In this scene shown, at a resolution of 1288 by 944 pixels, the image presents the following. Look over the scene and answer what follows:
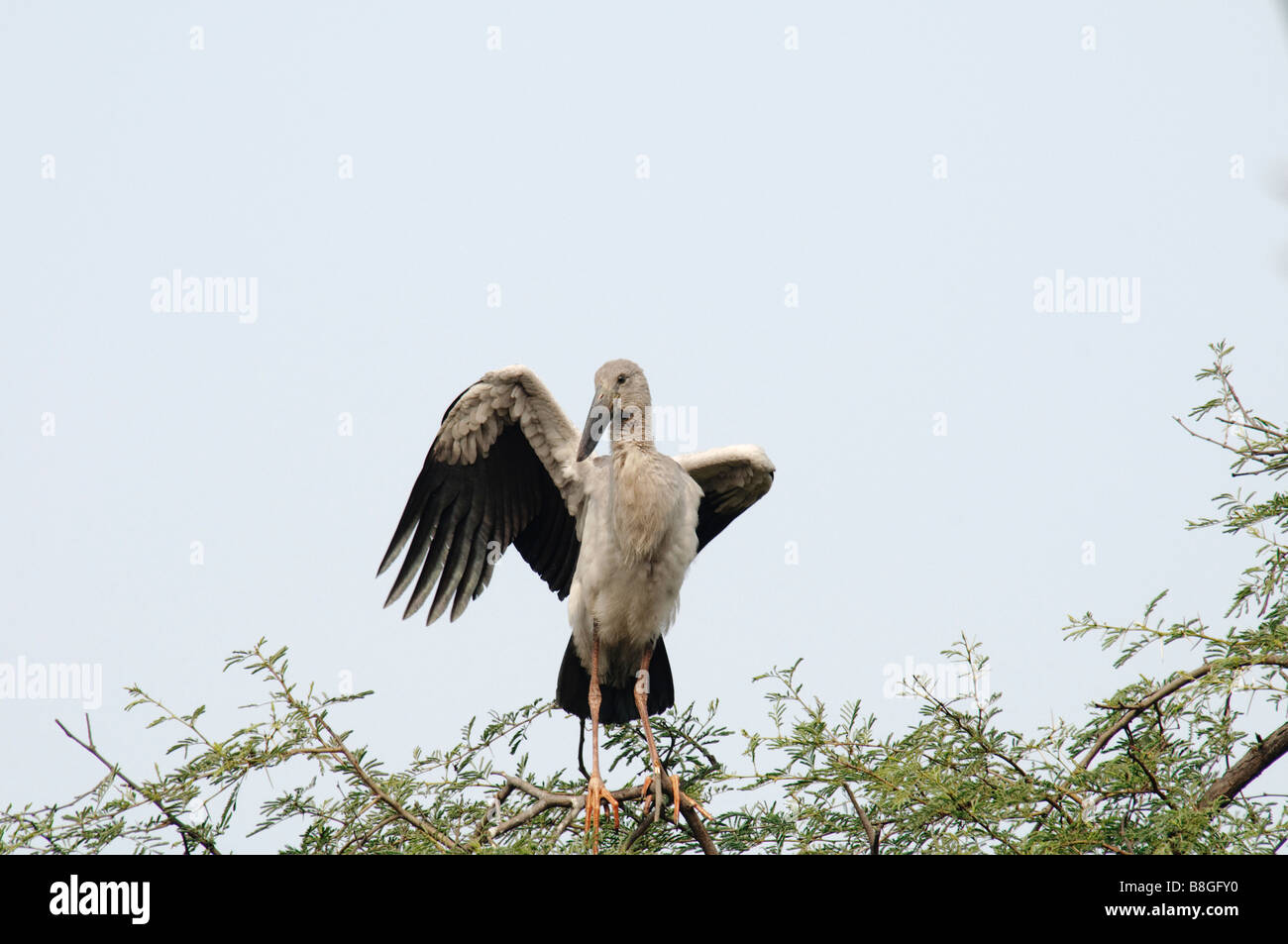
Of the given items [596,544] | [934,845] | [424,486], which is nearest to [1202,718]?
[934,845]

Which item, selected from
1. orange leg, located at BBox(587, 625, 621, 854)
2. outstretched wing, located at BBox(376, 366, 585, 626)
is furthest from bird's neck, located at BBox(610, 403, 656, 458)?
orange leg, located at BBox(587, 625, 621, 854)

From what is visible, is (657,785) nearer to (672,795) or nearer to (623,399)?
→ (672,795)

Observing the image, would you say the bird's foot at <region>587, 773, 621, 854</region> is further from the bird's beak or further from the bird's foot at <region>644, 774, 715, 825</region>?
the bird's beak

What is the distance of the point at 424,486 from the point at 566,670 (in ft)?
2.91

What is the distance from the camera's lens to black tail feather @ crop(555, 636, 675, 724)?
4539mm

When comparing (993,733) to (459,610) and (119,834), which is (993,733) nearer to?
(119,834)

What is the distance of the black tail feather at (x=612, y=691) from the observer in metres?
4.54

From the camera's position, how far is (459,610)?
472cm

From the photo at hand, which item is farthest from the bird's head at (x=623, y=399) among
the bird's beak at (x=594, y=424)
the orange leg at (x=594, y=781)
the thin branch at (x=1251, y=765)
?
the thin branch at (x=1251, y=765)

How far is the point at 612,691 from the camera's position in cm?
459

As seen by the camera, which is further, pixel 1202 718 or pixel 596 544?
pixel 596 544

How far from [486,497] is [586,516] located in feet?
1.50

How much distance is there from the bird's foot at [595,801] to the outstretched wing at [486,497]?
1083 mm
